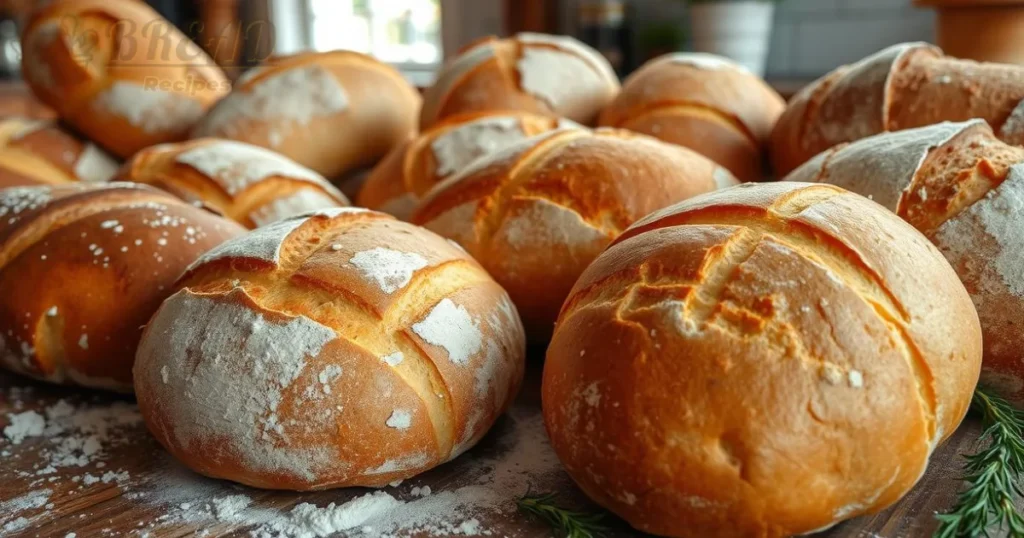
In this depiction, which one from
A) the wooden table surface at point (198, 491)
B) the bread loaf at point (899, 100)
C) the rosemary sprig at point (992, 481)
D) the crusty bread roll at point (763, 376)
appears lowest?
the wooden table surface at point (198, 491)

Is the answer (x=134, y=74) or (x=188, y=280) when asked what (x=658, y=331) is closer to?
(x=188, y=280)

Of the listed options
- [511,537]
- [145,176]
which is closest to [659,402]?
[511,537]

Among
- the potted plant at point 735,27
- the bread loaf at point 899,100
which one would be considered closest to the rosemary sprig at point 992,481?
the bread loaf at point 899,100

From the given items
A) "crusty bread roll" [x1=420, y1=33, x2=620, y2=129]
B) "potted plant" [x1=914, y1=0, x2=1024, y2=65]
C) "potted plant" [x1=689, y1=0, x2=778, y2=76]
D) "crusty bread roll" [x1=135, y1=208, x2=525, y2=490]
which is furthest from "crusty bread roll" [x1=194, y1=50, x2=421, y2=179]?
"potted plant" [x1=689, y1=0, x2=778, y2=76]

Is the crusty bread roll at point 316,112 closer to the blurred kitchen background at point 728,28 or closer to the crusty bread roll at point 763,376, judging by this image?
the blurred kitchen background at point 728,28

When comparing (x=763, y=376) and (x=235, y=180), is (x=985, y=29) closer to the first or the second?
(x=763, y=376)

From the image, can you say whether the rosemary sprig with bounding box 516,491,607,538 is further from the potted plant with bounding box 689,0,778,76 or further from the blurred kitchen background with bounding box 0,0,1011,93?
the potted plant with bounding box 689,0,778,76

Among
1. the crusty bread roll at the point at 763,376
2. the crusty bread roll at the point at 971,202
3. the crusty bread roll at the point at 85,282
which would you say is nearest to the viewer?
the crusty bread roll at the point at 763,376
